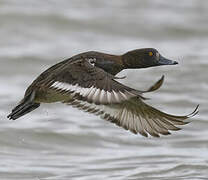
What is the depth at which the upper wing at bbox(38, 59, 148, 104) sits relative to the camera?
642 cm

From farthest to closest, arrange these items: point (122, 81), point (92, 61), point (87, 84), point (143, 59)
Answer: point (122, 81) < point (143, 59) < point (92, 61) < point (87, 84)

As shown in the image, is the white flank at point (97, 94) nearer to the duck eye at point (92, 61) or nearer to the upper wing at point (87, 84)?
the upper wing at point (87, 84)

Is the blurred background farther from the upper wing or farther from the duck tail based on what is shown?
the upper wing

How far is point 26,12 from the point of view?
50.1ft

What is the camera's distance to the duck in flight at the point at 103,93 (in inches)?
261

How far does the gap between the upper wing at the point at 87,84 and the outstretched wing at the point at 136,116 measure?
0.63 ft

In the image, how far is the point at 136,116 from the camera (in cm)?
720

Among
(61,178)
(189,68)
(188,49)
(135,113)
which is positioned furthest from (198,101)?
(135,113)

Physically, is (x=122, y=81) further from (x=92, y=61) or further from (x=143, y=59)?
(x=92, y=61)

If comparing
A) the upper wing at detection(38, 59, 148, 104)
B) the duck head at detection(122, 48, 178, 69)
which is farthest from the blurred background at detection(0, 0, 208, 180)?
the upper wing at detection(38, 59, 148, 104)

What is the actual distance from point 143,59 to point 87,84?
118 centimetres

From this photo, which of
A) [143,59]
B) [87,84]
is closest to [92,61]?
[143,59]

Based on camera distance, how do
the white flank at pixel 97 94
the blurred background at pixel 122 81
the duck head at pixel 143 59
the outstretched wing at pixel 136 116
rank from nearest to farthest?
the white flank at pixel 97 94 < the outstretched wing at pixel 136 116 < the duck head at pixel 143 59 < the blurred background at pixel 122 81

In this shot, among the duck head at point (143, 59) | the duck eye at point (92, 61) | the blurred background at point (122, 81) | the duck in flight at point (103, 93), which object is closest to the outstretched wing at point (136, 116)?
the duck in flight at point (103, 93)
